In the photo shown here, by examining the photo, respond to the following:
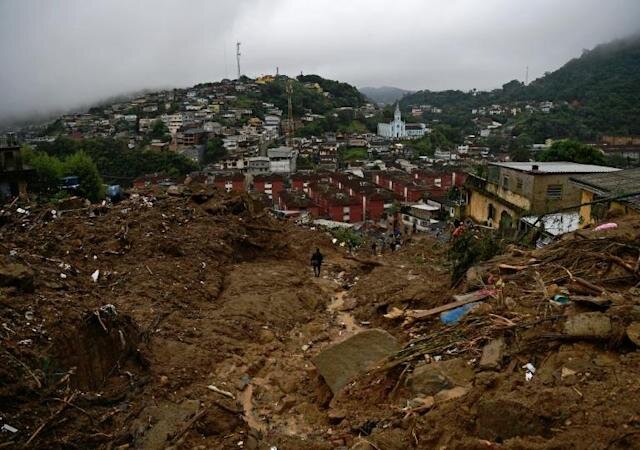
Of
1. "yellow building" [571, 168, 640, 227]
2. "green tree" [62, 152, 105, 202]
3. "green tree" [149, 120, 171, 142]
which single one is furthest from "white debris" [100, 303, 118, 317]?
"green tree" [149, 120, 171, 142]

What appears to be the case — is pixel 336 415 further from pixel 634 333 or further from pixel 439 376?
pixel 634 333

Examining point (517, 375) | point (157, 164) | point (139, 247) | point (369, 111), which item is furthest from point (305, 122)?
point (517, 375)

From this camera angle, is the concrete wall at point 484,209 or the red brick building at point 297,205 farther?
the red brick building at point 297,205

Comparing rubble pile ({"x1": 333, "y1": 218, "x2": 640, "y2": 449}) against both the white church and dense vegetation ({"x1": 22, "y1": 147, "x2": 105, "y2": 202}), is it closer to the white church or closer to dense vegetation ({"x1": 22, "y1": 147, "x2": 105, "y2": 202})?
dense vegetation ({"x1": 22, "y1": 147, "x2": 105, "y2": 202})

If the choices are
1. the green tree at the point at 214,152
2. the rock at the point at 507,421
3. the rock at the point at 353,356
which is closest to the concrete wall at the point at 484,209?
the rock at the point at 353,356

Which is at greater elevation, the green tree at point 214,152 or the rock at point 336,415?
the rock at point 336,415

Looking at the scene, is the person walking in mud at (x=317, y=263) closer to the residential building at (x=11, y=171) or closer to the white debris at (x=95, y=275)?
the white debris at (x=95, y=275)

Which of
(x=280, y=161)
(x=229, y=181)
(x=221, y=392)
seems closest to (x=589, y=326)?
(x=221, y=392)
